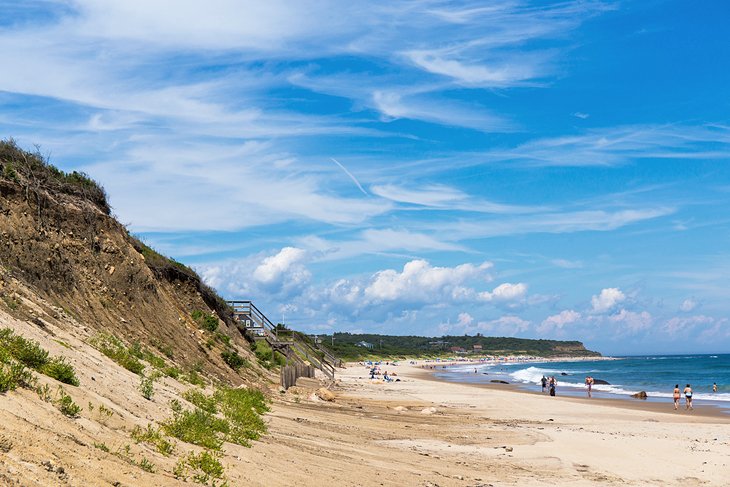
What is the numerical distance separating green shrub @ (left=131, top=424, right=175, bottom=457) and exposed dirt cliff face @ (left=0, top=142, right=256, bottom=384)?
7.09m

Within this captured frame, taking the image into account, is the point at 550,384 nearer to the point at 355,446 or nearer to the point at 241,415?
the point at 355,446

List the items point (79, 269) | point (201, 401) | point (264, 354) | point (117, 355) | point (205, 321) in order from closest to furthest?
point (201, 401) < point (117, 355) < point (79, 269) < point (205, 321) < point (264, 354)

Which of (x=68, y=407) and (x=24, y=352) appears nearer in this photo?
(x=68, y=407)

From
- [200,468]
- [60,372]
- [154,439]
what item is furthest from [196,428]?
[200,468]

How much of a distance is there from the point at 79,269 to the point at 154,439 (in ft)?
50.0

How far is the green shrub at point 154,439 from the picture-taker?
29.8 ft

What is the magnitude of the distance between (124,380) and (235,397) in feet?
18.1

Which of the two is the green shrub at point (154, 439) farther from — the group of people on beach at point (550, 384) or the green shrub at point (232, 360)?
the group of people on beach at point (550, 384)

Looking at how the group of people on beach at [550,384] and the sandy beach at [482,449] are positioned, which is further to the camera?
the group of people on beach at [550,384]

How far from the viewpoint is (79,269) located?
75.2 ft

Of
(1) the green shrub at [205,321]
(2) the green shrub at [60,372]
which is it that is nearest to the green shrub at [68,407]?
(2) the green shrub at [60,372]

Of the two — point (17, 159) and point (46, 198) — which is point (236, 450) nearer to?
point (46, 198)

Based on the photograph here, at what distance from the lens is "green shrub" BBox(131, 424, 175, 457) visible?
358 inches

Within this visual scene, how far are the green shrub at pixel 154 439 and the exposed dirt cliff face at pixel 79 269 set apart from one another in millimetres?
7090
